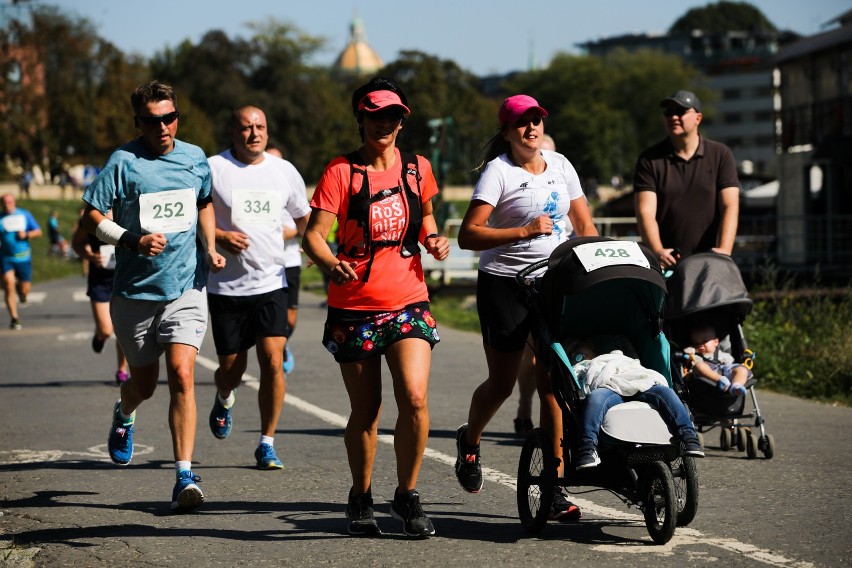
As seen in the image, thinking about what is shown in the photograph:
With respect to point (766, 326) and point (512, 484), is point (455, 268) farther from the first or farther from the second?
point (512, 484)

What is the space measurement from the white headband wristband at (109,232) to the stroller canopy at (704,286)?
3401 mm

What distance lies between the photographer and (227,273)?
30.0 ft

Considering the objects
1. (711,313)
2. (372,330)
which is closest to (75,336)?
(711,313)

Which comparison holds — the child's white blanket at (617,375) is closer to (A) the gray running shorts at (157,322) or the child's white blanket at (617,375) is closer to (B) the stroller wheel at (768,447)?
(A) the gray running shorts at (157,322)

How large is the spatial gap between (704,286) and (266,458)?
281cm

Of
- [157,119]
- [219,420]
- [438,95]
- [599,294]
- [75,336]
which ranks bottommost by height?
[75,336]

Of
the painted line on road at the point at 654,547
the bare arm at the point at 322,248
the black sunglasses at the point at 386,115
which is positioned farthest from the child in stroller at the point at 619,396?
the black sunglasses at the point at 386,115

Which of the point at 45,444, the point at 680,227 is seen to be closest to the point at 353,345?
the point at 680,227

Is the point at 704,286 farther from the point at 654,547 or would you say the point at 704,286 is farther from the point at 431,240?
the point at 654,547

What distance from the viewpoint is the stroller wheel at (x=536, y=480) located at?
663cm

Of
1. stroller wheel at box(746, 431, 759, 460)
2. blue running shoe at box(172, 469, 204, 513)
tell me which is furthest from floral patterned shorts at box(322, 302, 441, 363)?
stroller wheel at box(746, 431, 759, 460)

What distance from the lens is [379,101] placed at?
21.9ft

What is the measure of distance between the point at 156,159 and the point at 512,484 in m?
2.56

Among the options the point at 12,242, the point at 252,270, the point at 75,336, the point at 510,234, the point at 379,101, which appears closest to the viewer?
the point at 379,101
